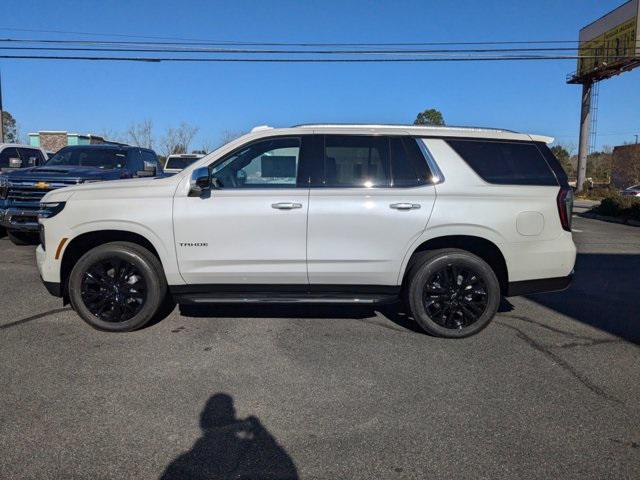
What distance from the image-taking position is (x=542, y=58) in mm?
19547

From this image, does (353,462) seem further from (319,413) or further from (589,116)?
(589,116)

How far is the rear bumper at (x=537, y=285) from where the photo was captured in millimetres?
4930

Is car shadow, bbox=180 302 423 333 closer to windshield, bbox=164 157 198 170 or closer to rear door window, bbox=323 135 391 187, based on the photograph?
rear door window, bbox=323 135 391 187

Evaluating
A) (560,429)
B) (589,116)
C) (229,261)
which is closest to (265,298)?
(229,261)

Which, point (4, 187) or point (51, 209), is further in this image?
point (4, 187)

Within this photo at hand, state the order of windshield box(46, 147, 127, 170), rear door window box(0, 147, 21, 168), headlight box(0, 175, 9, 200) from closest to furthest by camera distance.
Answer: headlight box(0, 175, 9, 200) < windshield box(46, 147, 127, 170) < rear door window box(0, 147, 21, 168)

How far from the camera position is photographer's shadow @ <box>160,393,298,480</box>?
9.04 ft

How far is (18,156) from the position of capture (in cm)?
1201

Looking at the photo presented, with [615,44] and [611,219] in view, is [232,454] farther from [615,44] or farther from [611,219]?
[615,44]

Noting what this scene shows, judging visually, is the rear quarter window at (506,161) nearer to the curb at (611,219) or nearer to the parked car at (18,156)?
the parked car at (18,156)

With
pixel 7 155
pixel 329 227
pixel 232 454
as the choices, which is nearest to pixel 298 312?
pixel 329 227

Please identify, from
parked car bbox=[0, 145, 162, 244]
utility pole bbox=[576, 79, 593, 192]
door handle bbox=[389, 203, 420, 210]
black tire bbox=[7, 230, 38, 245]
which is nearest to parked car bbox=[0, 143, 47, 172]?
black tire bbox=[7, 230, 38, 245]

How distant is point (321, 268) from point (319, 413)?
64.3 inches

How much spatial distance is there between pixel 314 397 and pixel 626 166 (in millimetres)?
48823
